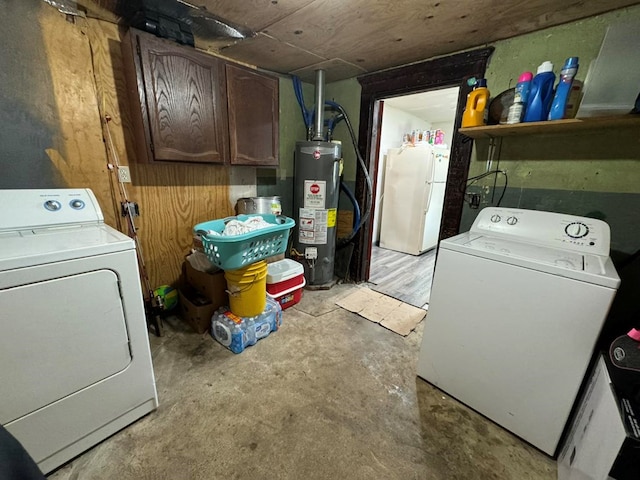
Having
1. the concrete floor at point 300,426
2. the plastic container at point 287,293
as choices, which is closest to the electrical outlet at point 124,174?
the concrete floor at point 300,426

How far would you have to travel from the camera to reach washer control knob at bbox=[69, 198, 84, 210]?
4.72ft

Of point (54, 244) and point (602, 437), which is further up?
point (54, 244)

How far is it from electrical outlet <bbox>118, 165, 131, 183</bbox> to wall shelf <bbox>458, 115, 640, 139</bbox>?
2327 millimetres

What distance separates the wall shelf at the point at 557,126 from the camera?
129 centimetres

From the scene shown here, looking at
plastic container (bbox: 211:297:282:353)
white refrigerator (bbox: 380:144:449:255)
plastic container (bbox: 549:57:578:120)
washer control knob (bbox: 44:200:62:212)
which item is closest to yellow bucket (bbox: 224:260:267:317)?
plastic container (bbox: 211:297:282:353)

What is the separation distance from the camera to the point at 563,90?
137 centimetres

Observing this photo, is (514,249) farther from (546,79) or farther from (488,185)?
(546,79)

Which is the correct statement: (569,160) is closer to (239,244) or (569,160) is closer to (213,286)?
(239,244)

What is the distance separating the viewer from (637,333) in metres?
0.96

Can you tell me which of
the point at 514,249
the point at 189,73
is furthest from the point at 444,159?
the point at 189,73

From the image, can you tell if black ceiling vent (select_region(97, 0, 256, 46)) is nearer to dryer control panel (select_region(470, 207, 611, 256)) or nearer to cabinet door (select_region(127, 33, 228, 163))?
cabinet door (select_region(127, 33, 228, 163))

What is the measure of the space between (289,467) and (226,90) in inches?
91.3

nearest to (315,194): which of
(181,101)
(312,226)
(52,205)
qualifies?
(312,226)

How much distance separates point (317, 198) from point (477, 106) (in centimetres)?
145
